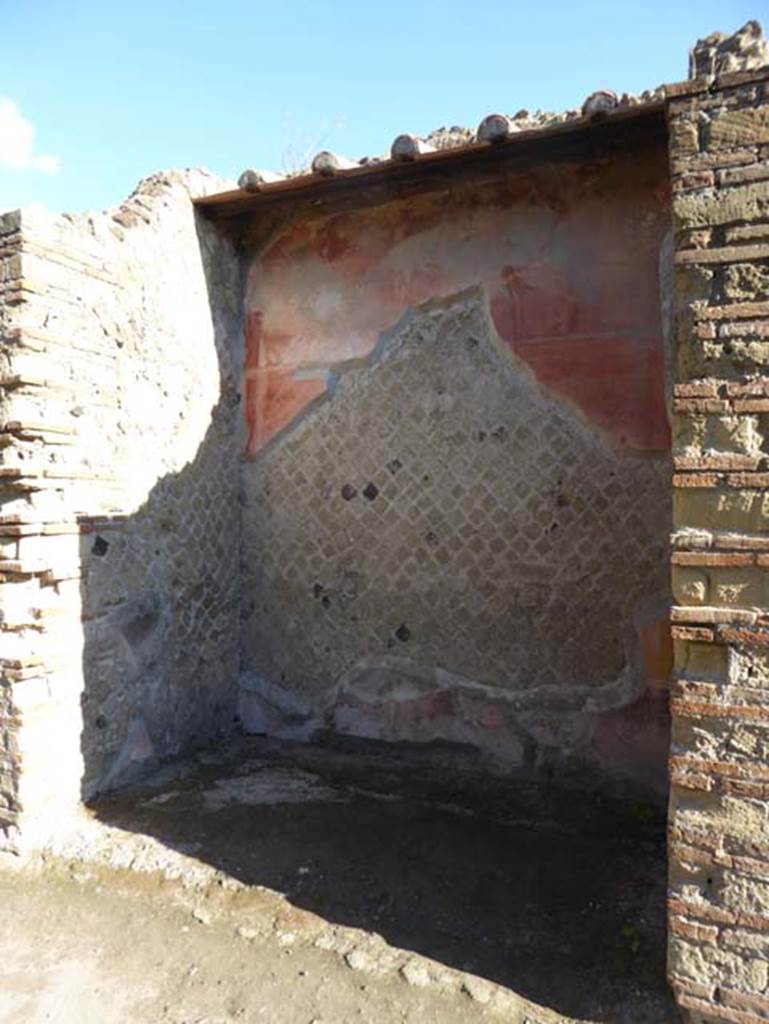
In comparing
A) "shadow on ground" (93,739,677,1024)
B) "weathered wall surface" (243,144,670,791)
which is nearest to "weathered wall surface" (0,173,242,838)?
"weathered wall surface" (243,144,670,791)

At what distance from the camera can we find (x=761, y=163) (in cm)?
201

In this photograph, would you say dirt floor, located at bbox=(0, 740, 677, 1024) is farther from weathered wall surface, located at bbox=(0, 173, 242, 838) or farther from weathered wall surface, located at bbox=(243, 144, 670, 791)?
weathered wall surface, located at bbox=(243, 144, 670, 791)

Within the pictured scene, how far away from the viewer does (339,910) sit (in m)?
2.84

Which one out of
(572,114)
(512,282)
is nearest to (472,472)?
(512,282)

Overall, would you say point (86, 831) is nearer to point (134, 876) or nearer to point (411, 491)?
point (134, 876)

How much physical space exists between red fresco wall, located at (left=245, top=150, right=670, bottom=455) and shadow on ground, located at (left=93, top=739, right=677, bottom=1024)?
177cm

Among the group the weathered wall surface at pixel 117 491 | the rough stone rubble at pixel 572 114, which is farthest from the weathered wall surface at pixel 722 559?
the weathered wall surface at pixel 117 491

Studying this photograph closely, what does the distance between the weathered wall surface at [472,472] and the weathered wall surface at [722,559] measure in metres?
1.57

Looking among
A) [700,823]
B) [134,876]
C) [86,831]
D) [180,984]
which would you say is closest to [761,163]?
[700,823]

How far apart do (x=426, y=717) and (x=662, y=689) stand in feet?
4.00

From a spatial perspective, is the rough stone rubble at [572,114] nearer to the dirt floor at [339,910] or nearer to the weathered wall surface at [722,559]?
the weathered wall surface at [722,559]

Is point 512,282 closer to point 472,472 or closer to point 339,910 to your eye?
point 472,472

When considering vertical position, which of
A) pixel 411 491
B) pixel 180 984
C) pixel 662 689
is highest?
pixel 411 491

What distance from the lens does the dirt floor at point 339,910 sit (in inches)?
94.3
